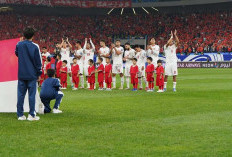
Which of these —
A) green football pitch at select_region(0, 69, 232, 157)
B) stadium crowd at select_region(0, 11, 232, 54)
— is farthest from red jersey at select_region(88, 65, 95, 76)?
stadium crowd at select_region(0, 11, 232, 54)

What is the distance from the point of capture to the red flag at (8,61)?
35.9ft

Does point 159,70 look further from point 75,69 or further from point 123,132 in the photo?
point 123,132

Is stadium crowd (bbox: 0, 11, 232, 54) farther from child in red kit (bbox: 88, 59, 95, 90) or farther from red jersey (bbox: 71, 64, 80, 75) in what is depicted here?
child in red kit (bbox: 88, 59, 95, 90)

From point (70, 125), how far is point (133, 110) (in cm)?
300

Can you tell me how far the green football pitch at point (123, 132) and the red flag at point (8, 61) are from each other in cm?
103

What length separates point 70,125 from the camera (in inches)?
348

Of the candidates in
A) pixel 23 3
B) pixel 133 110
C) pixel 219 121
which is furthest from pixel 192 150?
pixel 23 3

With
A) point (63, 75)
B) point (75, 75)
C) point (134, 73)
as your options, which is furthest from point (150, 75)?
point (63, 75)

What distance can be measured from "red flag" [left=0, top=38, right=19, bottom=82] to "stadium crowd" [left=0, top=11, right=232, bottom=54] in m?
44.1

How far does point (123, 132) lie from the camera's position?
26.1 ft

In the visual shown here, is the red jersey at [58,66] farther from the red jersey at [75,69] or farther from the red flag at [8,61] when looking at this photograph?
the red flag at [8,61]

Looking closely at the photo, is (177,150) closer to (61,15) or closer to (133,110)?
(133,110)

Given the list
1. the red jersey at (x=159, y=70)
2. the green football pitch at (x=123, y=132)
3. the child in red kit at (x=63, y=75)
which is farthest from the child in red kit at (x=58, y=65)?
the green football pitch at (x=123, y=132)

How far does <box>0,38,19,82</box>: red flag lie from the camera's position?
35.9ft
